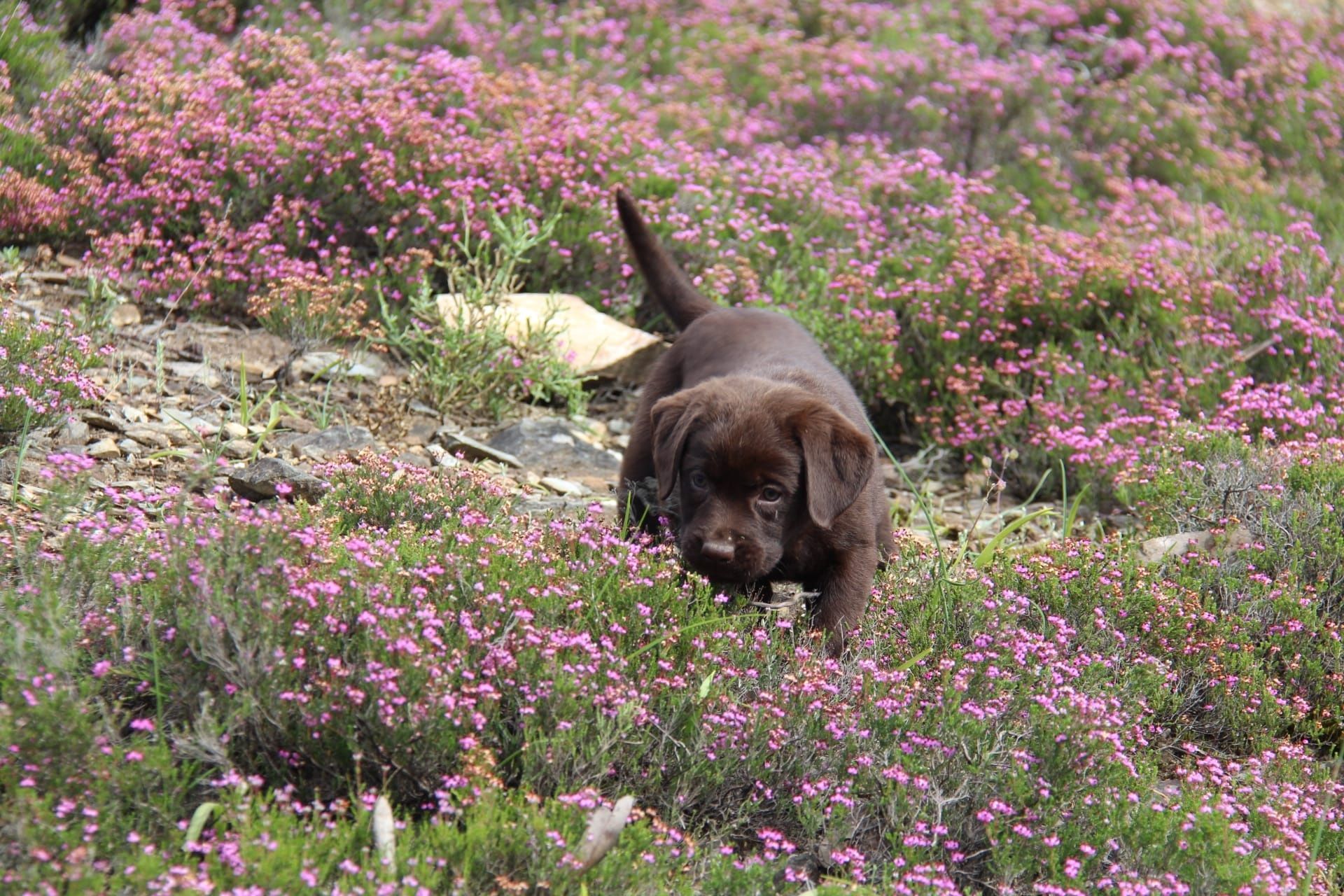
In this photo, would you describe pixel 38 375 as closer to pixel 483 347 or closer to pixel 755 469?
pixel 483 347

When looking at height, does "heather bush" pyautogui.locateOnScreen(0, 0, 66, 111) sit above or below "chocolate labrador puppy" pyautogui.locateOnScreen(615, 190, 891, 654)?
above

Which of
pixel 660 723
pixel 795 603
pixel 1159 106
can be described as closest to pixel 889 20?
pixel 1159 106

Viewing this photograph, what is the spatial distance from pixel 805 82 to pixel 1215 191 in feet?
10.1

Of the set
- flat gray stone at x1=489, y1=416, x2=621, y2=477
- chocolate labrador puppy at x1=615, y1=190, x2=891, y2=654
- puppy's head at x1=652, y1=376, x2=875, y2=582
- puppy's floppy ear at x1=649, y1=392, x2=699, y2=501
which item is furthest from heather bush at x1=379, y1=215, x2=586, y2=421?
puppy's head at x1=652, y1=376, x2=875, y2=582

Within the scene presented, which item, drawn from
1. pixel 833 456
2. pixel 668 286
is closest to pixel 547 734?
pixel 833 456

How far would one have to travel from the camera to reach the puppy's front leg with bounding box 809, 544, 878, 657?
4.29 metres

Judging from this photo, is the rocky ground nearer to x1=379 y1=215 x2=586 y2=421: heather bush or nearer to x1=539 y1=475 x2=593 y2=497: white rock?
x1=539 y1=475 x2=593 y2=497: white rock

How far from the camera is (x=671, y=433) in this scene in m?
4.39

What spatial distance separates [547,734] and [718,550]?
930 millimetres

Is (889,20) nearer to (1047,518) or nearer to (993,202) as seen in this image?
(993,202)

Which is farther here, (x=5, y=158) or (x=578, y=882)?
(x=5, y=158)

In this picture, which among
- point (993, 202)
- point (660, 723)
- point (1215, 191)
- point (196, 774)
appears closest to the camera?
point (196, 774)

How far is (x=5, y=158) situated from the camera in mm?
6551

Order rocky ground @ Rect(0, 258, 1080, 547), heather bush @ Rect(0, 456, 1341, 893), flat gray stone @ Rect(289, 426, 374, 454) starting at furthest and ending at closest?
flat gray stone @ Rect(289, 426, 374, 454), rocky ground @ Rect(0, 258, 1080, 547), heather bush @ Rect(0, 456, 1341, 893)
